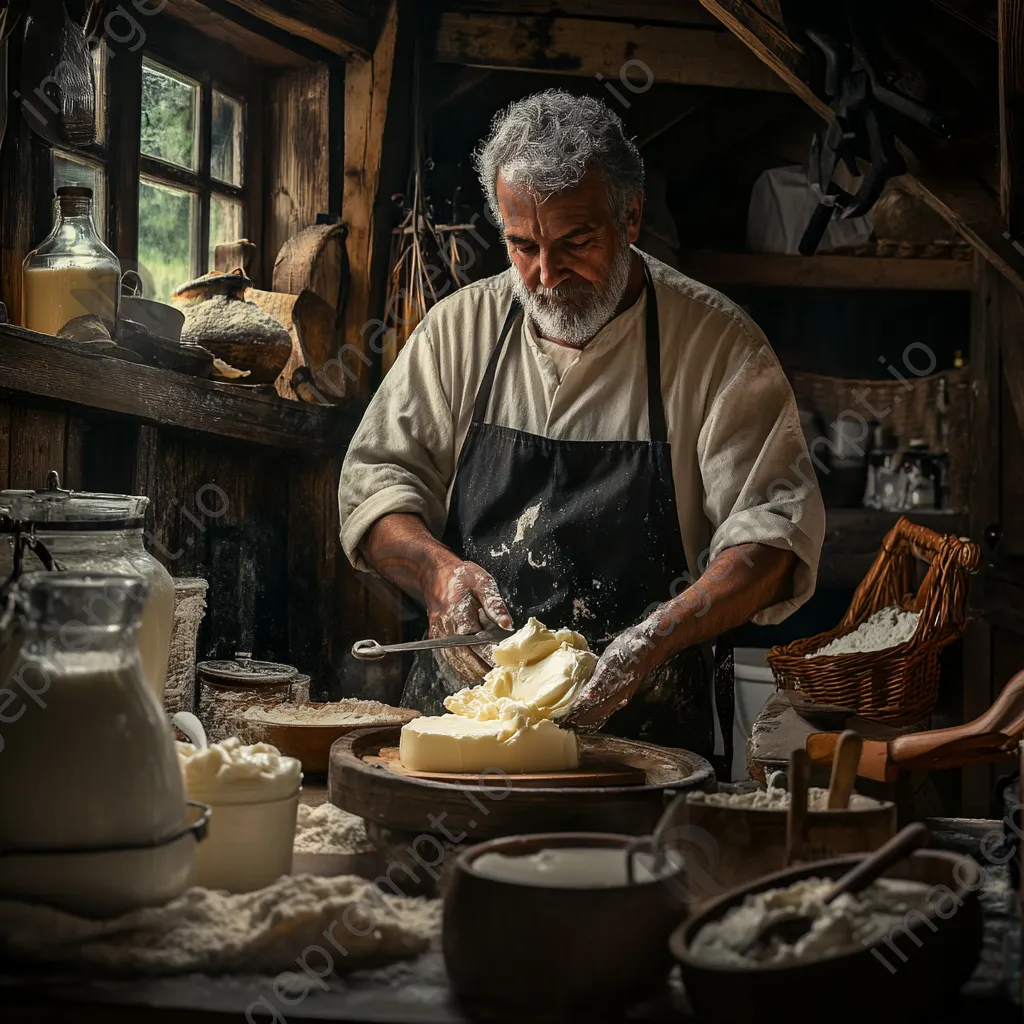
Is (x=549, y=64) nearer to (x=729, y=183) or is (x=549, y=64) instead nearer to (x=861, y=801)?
(x=729, y=183)

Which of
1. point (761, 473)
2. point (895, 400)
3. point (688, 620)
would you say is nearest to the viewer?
point (688, 620)

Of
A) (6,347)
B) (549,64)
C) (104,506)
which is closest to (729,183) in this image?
(549,64)

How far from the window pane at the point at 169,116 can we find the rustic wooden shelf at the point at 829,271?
257 centimetres

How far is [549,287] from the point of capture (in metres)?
2.77

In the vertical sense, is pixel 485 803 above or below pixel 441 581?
below

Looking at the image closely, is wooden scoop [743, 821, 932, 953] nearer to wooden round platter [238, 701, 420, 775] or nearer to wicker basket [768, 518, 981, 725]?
wooden round platter [238, 701, 420, 775]

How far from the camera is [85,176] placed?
3.45m

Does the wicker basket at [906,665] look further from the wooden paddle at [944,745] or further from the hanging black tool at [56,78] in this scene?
the hanging black tool at [56,78]

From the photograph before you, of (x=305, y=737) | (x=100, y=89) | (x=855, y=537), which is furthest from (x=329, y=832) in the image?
(x=855, y=537)

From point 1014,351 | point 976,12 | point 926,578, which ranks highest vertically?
point 976,12

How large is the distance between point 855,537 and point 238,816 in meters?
4.80

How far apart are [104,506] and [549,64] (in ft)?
11.2

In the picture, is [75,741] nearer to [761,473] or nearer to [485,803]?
[485,803]

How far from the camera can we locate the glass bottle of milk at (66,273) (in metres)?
2.79
